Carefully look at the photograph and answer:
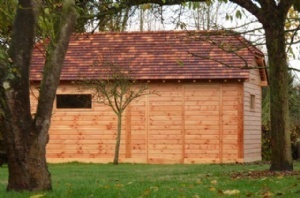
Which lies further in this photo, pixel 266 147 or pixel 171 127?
pixel 266 147

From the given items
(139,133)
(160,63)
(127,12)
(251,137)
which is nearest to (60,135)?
(139,133)

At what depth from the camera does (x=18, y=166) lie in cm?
1008

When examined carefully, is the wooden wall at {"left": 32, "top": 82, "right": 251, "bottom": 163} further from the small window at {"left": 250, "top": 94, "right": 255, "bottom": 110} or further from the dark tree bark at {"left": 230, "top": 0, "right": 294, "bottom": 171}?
the dark tree bark at {"left": 230, "top": 0, "right": 294, "bottom": 171}

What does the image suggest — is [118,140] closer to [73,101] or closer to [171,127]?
[171,127]

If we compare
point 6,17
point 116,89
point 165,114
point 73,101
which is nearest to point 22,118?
point 6,17

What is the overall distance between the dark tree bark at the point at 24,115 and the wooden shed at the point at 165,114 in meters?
16.8

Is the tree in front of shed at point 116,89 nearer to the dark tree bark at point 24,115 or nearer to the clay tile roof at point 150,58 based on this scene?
the clay tile roof at point 150,58

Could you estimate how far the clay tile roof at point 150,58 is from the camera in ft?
90.1

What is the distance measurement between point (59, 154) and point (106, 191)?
61.0ft

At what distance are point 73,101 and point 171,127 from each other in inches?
173

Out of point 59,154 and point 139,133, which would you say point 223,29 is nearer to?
point 139,133

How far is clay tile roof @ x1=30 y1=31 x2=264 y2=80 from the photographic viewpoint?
2747 cm

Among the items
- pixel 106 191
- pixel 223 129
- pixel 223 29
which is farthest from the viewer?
pixel 223 129

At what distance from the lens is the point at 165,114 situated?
27500 mm
